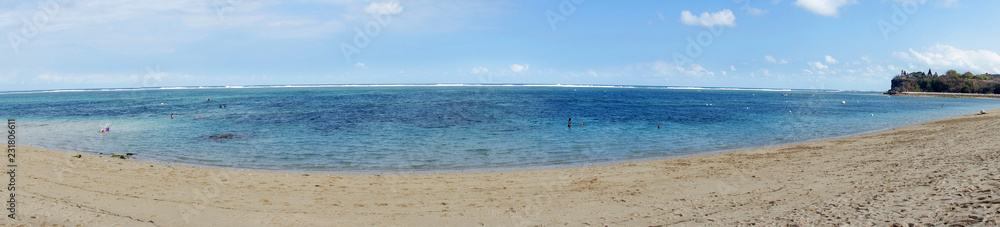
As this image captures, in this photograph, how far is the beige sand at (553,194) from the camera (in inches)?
352

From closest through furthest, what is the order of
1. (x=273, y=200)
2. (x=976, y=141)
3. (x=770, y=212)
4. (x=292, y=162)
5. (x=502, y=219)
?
(x=770, y=212)
(x=502, y=219)
(x=273, y=200)
(x=976, y=141)
(x=292, y=162)

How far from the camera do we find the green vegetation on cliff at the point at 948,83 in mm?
117812

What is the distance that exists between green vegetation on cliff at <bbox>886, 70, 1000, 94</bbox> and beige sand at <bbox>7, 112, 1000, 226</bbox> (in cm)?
14405

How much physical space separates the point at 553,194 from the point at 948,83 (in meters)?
169

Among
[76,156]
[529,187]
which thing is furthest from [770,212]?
[76,156]

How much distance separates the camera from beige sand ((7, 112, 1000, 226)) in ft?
29.3

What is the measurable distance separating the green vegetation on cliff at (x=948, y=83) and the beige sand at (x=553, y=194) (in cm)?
14405

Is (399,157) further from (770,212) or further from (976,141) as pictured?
(976,141)

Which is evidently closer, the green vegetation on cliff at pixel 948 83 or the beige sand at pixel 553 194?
the beige sand at pixel 553 194

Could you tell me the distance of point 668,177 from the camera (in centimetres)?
1441

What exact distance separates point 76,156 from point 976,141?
1370 inches

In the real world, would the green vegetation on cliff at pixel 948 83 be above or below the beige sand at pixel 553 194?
above

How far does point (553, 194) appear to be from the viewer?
12.4m

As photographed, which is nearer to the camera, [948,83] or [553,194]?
[553,194]
